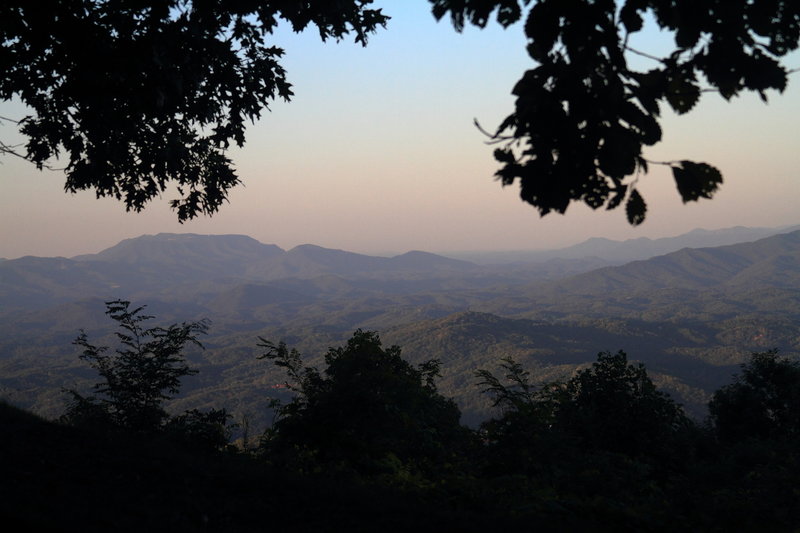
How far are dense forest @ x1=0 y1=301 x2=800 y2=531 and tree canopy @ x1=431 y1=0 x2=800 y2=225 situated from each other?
4393 millimetres

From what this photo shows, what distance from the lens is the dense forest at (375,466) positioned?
19.1 feet

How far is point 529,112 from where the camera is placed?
3.78 m

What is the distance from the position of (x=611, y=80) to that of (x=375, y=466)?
31.6 ft

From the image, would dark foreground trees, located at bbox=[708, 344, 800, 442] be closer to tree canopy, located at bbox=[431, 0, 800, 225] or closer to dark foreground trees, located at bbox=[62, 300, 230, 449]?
dark foreground trees, located at bbox=[62, 300, 230, 449]

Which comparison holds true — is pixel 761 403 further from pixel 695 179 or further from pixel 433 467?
pixel 695 179

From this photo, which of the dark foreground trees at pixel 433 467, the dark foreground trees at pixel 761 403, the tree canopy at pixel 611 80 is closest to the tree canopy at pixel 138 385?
the dark foreground trees at pixel 433 467

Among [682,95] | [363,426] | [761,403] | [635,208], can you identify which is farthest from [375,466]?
[761,403]

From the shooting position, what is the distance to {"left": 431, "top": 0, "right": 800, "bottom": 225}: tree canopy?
3.61 m

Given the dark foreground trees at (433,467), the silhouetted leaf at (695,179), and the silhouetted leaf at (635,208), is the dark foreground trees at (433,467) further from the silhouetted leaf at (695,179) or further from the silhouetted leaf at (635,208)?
the silhouetted leaf at (695,179)

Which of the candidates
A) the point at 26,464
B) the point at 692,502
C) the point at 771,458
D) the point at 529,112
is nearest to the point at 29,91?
the point at 26,464

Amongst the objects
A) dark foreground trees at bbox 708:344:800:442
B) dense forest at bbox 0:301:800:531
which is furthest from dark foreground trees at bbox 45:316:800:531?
dark foreground trees at bbox 708:344:800:442

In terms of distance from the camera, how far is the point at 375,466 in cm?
1090

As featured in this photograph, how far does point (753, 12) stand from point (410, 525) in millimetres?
6115

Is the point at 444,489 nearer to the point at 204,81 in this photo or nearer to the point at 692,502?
the point at 692,502
